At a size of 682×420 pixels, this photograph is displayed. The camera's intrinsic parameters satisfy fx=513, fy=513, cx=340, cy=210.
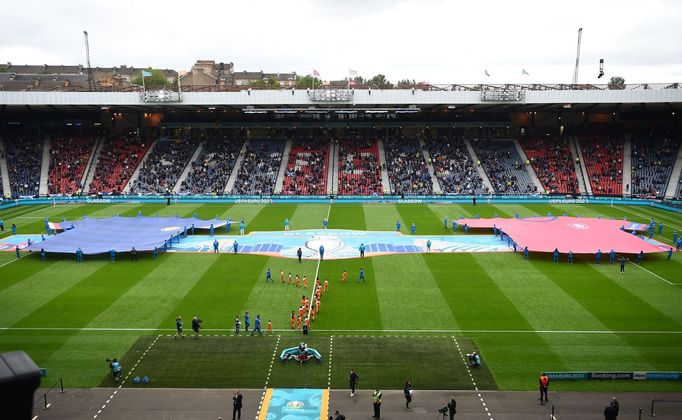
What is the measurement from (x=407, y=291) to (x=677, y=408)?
606 inches

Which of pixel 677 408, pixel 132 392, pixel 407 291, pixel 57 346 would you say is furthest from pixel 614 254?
pixel 57 346

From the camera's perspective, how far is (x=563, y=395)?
20.3 meters

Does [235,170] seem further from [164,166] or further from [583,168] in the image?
[583,168]

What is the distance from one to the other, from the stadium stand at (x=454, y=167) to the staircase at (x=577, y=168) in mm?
12408

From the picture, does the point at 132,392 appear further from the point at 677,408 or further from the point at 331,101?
the point at 331,101

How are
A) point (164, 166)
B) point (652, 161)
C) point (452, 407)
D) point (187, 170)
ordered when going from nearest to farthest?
point (452, 407) → point (652, 161) → point (187, 170) → point (164, 166)

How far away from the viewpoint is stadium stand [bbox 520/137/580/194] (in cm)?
6725

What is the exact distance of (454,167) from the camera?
71.2 metres

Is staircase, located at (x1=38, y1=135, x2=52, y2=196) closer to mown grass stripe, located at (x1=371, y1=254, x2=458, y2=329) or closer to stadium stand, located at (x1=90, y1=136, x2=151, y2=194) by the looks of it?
stadium stand, located at (x1=90, y1=136, x2=151, y2=194)

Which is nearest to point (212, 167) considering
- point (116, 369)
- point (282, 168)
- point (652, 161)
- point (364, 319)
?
point (282, 168)

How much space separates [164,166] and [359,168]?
2729cm

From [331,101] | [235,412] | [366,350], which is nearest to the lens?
[235,412]

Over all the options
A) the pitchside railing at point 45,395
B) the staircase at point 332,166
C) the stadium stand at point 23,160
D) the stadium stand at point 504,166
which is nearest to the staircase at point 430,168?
the stadium stand at point 504,166

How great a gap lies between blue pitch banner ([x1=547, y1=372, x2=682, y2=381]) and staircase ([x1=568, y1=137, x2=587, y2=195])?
48.8 meters
